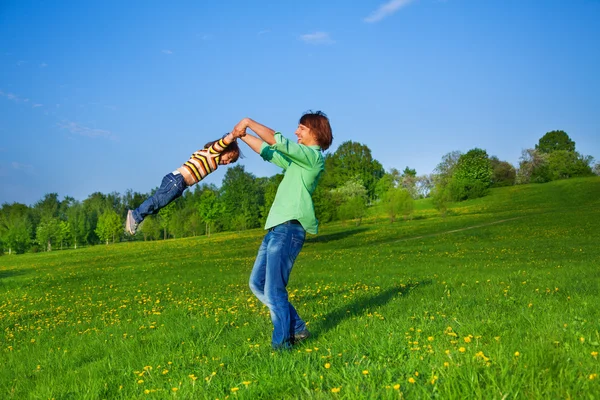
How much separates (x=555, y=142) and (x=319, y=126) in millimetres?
121672

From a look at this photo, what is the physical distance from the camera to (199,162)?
661 centimetres

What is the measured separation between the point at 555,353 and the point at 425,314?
3.27 m

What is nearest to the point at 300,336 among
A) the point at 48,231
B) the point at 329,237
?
the point at 329,237

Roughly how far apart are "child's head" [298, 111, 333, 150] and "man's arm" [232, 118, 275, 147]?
0.55 m

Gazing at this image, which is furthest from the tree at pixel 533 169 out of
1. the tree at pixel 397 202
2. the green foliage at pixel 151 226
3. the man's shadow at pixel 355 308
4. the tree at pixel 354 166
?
the man's shadow at pixel 355 308

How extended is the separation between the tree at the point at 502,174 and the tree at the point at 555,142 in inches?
646

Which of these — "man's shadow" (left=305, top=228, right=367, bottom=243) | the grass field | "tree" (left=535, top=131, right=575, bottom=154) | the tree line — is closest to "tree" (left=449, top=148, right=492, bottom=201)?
the tree line

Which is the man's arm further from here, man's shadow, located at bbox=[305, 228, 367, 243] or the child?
man's shadow, located at bbox=[305, 228, 367, 243]

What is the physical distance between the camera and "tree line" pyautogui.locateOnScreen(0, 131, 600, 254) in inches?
2741

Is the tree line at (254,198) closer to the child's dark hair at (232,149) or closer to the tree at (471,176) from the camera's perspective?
the tree at (471,176)

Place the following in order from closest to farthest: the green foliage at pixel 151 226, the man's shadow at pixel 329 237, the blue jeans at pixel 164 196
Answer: the blue jeans at pixel 164 196 < the man's shadow at pixel 329 237 < the green foliage at pixel 151 226

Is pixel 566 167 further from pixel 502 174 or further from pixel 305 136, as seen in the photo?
pixel 305 136

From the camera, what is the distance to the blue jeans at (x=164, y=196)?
6531 mm

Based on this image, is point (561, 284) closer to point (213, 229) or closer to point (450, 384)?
point (450, 384)
